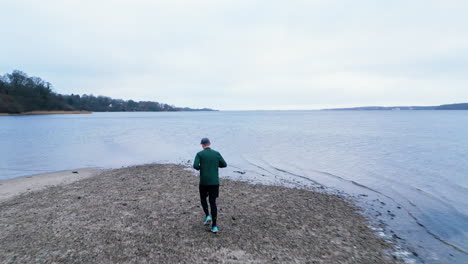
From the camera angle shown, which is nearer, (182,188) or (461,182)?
(182,188)

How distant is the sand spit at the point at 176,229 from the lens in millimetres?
6879

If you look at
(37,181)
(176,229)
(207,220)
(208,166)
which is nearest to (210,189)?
(208,166)

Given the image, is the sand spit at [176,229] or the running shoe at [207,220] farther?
the running shoe at [207,220]

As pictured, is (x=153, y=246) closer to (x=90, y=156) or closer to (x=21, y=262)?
(x=21, y=262)

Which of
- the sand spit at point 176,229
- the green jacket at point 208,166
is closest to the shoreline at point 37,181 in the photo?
the sand spit at point 176,229

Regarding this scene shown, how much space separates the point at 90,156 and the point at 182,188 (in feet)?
61.2

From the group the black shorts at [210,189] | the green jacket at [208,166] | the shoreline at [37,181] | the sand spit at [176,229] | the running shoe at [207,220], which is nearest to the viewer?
the sand spit at [176,229]

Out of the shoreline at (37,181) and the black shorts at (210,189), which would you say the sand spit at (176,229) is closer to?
the black shorts at (210,189)

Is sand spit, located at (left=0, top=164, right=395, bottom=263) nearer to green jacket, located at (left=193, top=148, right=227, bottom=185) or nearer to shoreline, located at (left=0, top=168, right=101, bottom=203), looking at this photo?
shoreline, located at (left=0, top=168, right=101, bottom=203)

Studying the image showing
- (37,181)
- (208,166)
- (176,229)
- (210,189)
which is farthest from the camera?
(37,181)

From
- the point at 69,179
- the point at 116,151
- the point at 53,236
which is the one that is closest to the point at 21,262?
the point at 53,236

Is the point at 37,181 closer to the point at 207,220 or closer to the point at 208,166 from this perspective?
the point at 207,220

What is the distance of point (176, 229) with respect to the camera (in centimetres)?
837

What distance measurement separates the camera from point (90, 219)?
29.9ft
